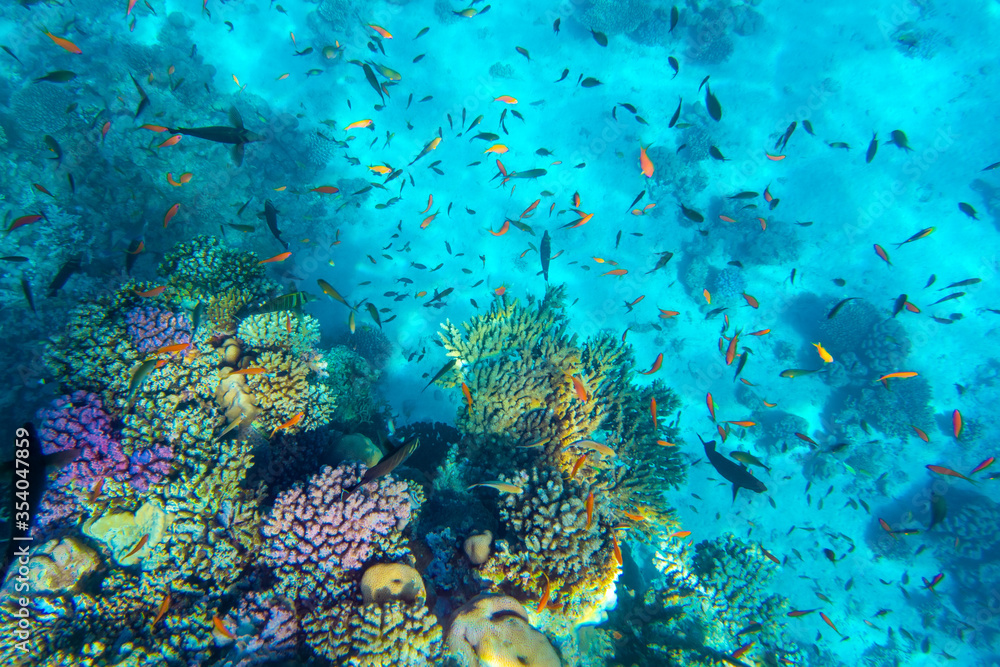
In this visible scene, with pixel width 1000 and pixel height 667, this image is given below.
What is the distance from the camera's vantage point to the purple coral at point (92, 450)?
3811mm

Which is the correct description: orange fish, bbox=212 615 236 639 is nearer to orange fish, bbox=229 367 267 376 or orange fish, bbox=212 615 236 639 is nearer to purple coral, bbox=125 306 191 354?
orange fish, bbox=229 367 267 376

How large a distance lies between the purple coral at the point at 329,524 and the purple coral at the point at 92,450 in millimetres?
1334

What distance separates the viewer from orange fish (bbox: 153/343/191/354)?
4316mm

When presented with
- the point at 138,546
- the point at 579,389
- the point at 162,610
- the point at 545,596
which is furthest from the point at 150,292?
the point at 545,596

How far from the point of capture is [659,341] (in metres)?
15.4

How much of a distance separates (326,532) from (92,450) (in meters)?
2.57

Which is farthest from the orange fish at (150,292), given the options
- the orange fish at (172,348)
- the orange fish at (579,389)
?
the orange fish at (579,389)

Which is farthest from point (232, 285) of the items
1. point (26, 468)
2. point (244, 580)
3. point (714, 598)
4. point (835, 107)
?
point (835, 107)

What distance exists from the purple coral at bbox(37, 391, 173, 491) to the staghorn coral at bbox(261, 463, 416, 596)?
1336 millimetres

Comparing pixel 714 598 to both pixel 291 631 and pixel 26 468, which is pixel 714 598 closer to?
pixel 291 631

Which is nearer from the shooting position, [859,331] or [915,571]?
[915,571]

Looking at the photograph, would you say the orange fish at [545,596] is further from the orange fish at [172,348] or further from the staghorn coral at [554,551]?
the orange fish at [172,348]

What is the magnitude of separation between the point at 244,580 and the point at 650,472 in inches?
206

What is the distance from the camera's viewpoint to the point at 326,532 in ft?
12.4
